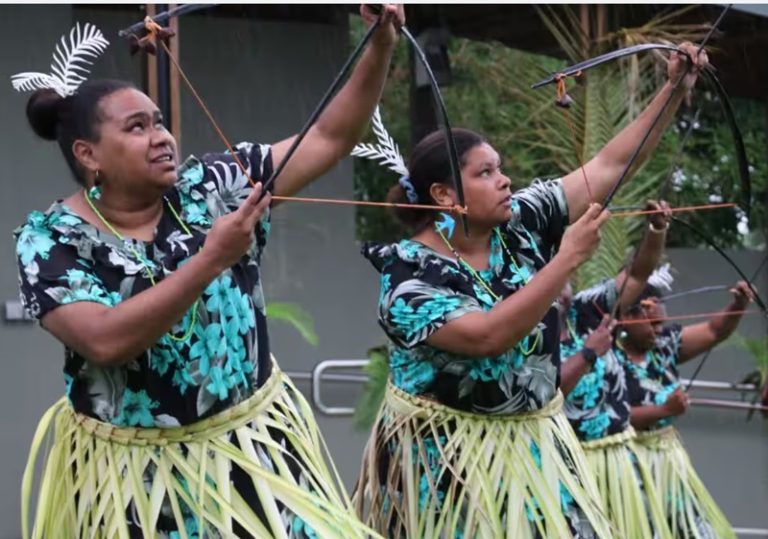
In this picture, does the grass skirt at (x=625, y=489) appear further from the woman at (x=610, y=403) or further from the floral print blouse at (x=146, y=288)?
the floral print blouse at (x=146, y=288)

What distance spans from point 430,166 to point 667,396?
2279mm

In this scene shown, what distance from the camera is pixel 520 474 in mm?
3543

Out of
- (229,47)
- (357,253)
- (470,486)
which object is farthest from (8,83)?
(470,486)

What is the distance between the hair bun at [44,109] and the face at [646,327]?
117 inches

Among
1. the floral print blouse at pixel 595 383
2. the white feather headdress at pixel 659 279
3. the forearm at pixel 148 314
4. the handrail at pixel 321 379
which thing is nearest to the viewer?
the forearm at pixel 148 314

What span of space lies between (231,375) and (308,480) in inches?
11.0

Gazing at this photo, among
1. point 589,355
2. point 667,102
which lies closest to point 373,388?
point 589,355

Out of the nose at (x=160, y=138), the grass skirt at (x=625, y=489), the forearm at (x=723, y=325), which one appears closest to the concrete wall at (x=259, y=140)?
the forearm at (x=723, y=325)

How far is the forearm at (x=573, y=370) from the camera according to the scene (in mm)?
4535

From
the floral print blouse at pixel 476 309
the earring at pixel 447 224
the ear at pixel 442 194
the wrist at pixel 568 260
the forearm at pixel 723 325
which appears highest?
the ear at pixel 442 194

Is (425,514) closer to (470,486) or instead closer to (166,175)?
(470,486)

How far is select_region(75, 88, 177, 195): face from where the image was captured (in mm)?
2852

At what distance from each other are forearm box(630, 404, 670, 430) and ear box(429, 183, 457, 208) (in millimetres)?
2030

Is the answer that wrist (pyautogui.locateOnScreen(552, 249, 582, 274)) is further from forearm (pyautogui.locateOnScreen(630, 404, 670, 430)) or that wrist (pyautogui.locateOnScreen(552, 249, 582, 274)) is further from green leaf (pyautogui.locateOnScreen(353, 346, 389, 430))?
green leaf (pyautogui.locateOnScreen(353, 346, 389, 430))
